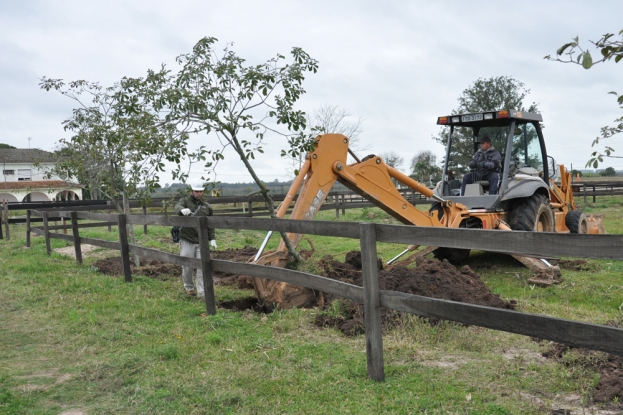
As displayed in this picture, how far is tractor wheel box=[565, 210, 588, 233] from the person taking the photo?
11109 millimetres

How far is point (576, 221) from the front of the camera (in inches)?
439

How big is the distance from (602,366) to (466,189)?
20.5 feet

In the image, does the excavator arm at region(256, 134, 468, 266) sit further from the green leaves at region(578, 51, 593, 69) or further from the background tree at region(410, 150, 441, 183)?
the background tree at region(410, 150, 441, 183)

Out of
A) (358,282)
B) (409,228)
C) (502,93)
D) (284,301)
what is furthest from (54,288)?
(502,93)

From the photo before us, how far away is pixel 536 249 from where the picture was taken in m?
3.43

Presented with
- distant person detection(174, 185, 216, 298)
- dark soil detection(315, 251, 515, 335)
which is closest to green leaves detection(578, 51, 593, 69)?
dark soil detection(315, 251, 515, 335)

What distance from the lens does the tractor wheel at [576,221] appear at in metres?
11.1

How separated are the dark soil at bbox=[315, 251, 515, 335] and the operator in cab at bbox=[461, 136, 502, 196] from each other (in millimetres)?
2651

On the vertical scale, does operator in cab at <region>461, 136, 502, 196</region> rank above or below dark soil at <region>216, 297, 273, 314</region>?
above

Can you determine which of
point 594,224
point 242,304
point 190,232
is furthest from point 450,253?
point 190,232

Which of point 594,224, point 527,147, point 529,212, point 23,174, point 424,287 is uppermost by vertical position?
point 23,174

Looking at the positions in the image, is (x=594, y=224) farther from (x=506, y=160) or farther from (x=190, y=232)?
(x=190, y=232)

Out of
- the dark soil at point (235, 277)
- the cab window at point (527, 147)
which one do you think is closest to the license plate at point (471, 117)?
the cab window at point (527, 147)

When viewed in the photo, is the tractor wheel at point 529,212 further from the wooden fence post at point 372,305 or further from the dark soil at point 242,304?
the wooden fence post at point 372,305
